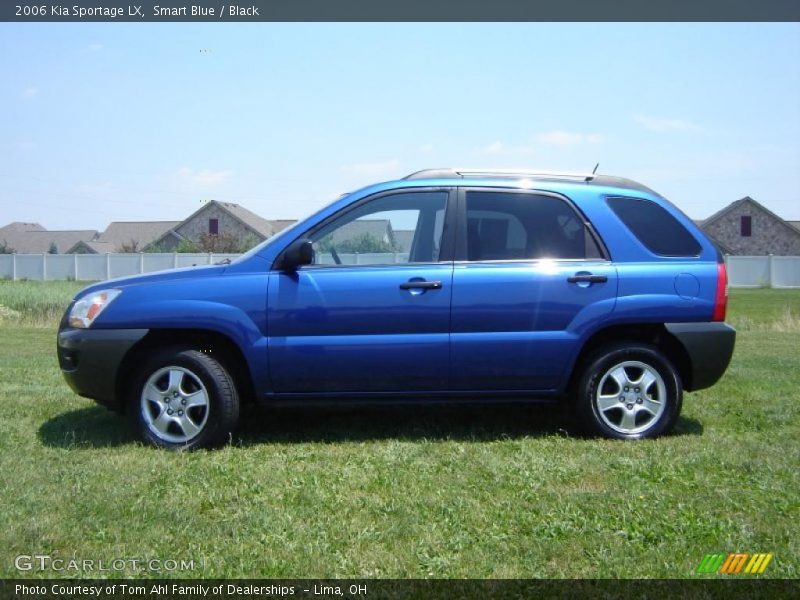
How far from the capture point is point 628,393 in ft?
18.6

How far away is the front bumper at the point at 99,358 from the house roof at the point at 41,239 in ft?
260

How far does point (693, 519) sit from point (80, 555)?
9.61 ft

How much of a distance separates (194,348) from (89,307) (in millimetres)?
796

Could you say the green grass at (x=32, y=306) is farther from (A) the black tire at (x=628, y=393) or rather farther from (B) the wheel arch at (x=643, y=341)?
(A) the black tire at (x=628, y=393)

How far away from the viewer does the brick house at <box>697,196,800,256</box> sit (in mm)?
62562

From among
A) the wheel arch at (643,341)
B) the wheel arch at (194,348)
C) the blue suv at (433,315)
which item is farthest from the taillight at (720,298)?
the wheel arch at (194,348)

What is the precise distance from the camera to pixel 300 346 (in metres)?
5.38

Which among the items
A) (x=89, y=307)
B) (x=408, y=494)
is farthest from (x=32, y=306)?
(x=408, y=494)

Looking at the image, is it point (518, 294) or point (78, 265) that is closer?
point (518, 294)

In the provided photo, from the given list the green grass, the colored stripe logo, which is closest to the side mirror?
the colored stripe logo

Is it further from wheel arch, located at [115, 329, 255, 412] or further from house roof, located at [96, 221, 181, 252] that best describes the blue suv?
house roof, located at [96, 221, 181, 252]

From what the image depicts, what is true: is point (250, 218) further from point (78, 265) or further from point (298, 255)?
point (298, 255)

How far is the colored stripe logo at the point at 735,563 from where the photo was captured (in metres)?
3.44

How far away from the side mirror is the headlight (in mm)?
1195
